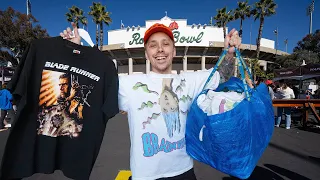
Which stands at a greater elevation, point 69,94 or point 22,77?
point 22,77

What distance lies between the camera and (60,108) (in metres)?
1.86

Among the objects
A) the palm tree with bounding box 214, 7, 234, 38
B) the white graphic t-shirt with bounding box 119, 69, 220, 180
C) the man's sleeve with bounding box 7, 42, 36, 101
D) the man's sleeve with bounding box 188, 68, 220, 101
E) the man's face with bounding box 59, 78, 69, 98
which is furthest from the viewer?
the palm tree with bounding box 214, 7, 234, 38

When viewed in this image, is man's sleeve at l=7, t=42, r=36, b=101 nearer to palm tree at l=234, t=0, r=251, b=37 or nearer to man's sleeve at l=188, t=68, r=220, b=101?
man's sleeve at l=188, t=68, r=220, b=101

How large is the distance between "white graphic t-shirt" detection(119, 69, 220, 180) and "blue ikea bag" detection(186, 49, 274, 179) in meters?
0.13

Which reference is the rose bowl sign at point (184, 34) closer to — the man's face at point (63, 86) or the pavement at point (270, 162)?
the pavement at point (270, 162)

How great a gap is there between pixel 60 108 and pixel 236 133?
5.40 ft

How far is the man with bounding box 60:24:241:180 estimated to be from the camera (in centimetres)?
150

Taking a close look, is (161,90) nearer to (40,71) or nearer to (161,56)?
(161,56)

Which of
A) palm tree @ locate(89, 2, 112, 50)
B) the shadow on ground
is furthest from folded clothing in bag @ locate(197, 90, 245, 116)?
palm tree @ locate(89, 2, 112, 50)

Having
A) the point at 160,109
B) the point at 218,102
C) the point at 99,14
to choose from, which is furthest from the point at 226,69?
the point at 99,14

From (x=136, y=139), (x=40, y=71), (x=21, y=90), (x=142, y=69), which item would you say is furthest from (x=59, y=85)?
(x=142, y=69)

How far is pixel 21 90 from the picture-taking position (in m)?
1.62

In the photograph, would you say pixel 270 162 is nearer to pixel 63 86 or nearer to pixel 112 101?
pixel 112 101

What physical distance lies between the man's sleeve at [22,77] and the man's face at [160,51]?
1.11 meters
